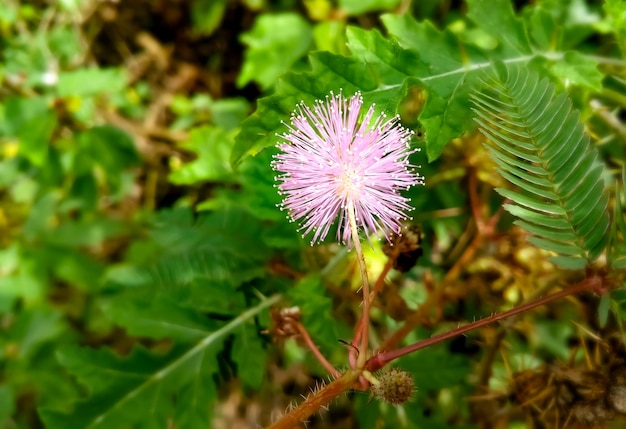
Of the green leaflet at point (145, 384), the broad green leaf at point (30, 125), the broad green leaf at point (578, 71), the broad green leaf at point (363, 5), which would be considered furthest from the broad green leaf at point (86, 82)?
the broad green leaf at point (578, 71)

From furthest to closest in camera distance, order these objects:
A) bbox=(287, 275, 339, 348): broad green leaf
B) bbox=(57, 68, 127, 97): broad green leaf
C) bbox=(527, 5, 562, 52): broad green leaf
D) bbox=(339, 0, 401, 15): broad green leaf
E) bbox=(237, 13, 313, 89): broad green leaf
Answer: bbox=(57, 68, 127, 97): broad green leaf
bbox=(237, 13, 313, 89): broad green leaf
bbox=(339, 0, 401, 15): broad green leaf
bbox=(527, 5, 562, 52): broad green leaf
bbox=(287, 275, 339, 348): broad green leaf

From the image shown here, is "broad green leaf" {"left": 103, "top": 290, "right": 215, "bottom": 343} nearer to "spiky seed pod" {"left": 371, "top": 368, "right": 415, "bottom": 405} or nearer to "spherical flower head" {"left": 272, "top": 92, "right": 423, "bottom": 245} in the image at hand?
"spherical flower head" {"left": 272, "top": 92, "right": 423, "bottom": 245}

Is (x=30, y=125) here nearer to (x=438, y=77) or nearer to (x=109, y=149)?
(x=109, y=149)

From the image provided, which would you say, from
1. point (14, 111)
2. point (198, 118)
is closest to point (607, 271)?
point (198, 118)

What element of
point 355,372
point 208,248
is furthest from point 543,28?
point 208,248

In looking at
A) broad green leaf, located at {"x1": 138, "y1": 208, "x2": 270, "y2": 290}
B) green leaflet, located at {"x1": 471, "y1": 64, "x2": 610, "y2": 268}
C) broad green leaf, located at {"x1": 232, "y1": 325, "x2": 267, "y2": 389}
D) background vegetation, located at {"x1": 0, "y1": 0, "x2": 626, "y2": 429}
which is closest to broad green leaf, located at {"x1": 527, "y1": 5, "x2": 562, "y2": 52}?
background vegetation, located at {"x1": 0, "y1": 0, "x2": 626, "y2": 429}

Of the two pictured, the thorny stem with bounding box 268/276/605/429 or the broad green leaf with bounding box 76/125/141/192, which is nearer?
the thorny stem with bounding box 268/276/605/429

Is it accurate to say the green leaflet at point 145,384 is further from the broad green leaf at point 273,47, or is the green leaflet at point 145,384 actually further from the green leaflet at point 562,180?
the broad green leaf at point 273,47
